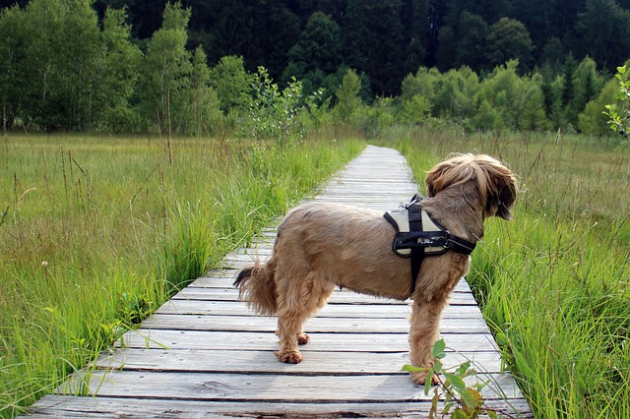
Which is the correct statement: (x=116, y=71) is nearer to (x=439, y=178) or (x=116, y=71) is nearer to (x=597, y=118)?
(x=597, y=118)

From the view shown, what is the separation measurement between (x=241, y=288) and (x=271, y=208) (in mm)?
3339

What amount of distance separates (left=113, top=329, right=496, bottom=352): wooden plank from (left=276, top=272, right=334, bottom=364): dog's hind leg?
0.16m

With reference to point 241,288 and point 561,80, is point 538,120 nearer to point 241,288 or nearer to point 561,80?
point 561,80

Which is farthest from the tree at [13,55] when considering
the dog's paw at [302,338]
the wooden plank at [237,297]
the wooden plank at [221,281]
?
the dog's paw at [302,338]

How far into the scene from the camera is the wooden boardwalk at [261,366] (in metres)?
2.46

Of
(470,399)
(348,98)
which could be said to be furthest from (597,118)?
(470,399)

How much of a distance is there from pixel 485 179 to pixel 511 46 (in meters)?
87.0

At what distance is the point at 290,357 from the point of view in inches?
117

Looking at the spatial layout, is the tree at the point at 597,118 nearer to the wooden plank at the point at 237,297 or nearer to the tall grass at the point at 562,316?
the tall grass at the point at 562,316

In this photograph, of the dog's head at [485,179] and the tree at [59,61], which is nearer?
the dog's head at [485,179]

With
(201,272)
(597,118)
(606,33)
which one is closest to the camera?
(201,272)

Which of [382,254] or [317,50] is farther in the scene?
[317,50]

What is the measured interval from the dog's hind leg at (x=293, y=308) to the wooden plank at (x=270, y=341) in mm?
159

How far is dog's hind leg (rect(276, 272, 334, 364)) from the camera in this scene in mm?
2990
